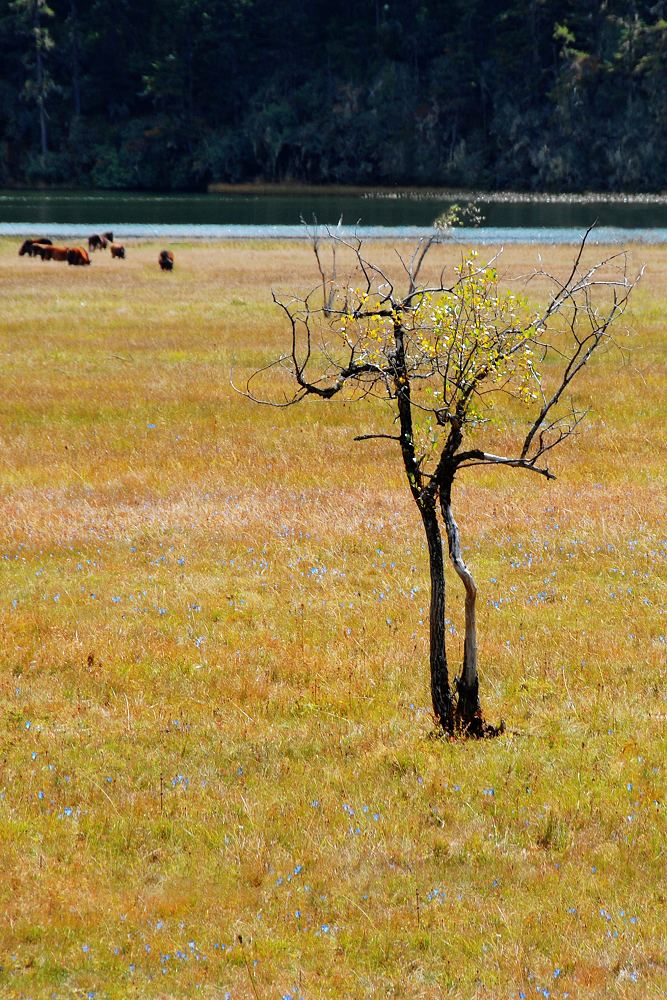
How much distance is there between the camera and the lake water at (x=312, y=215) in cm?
8800

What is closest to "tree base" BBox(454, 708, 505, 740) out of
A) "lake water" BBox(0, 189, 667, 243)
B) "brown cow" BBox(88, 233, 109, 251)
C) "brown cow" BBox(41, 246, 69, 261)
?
"brown cow" BBox(41, 246, 69, 261)

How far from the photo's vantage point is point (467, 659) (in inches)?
394

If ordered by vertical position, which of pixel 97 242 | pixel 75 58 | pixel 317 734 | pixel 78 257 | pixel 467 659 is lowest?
pixel 317 734

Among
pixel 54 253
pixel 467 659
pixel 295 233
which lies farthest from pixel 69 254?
pixel 467 659

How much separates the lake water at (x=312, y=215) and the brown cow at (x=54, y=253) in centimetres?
1393

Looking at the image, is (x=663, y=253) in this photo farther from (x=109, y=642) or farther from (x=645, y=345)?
(x=109, y=642)

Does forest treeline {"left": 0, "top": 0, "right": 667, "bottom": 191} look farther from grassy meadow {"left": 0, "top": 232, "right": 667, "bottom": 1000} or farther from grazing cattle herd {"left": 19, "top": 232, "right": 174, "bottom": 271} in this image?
grassy meadow {"left": 0, "top": 232, "right": 667, "bottom": 1000}

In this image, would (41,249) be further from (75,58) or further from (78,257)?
(75,58)

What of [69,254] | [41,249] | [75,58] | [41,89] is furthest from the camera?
[75,58]

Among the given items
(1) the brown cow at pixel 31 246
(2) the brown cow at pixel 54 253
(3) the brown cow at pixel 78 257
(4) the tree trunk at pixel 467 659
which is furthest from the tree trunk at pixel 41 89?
(4) the tree trunk at pixel 467 659

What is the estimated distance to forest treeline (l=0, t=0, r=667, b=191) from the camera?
165000 millimetres

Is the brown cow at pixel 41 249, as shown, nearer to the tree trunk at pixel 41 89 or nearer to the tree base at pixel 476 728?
the tree base at pixel 476 728

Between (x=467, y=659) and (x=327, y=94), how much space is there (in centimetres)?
18798

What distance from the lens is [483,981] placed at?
7008 mm
